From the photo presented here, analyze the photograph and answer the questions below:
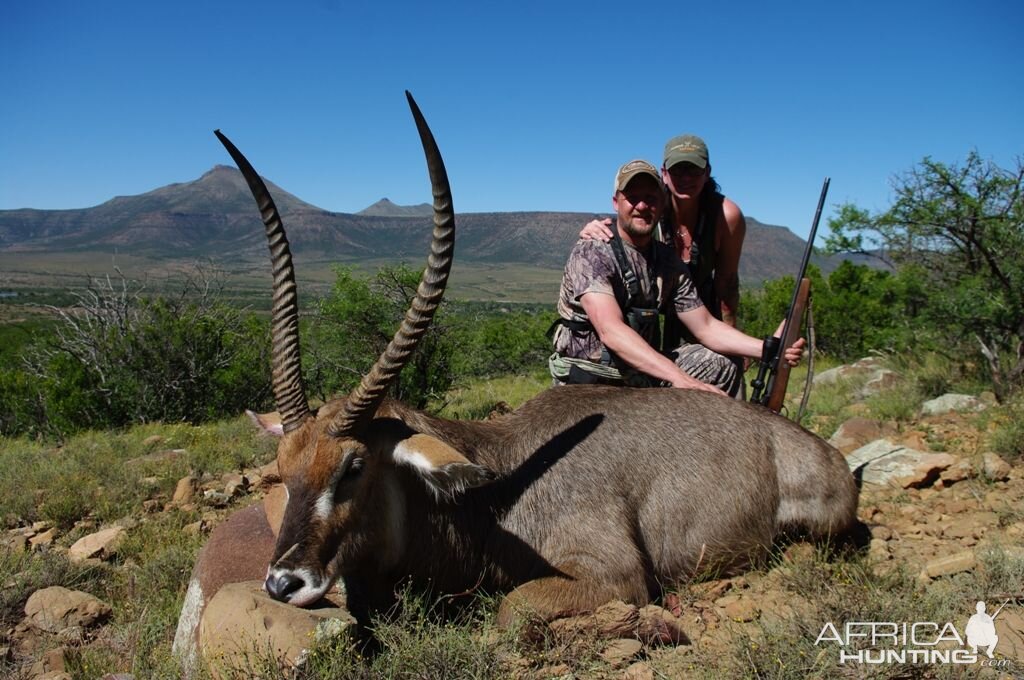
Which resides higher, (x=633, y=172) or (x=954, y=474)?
(x=633, y=172)

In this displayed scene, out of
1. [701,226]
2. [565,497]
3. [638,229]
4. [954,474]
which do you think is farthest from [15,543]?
[954,474]

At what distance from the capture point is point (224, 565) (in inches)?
167

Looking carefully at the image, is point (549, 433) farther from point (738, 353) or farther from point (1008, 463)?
point (1008, 463)

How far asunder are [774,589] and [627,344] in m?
2.01

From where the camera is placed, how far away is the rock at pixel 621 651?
11.4 ft

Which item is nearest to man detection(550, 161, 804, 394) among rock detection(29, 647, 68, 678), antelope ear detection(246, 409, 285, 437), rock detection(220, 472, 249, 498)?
antelope ear detection(246, 409, 285, 437)

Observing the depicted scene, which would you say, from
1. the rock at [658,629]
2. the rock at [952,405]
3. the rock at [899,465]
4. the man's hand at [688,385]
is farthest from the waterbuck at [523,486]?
the rock at [952,405]

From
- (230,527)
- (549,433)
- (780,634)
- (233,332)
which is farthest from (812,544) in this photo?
(233,332)

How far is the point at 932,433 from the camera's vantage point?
24.8 feet

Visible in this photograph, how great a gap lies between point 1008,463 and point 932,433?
1292 mm

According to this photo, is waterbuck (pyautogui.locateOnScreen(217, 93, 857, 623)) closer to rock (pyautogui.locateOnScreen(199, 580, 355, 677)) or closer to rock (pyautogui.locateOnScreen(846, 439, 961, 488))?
rock (pyautogui.locateOnScreen(199, 580, 355, 677))

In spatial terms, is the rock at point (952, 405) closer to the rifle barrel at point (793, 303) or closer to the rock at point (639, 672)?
the rifle barrel at point (793, 303)

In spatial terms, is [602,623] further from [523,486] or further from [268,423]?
[268,423]

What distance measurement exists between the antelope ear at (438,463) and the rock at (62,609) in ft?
7.84
